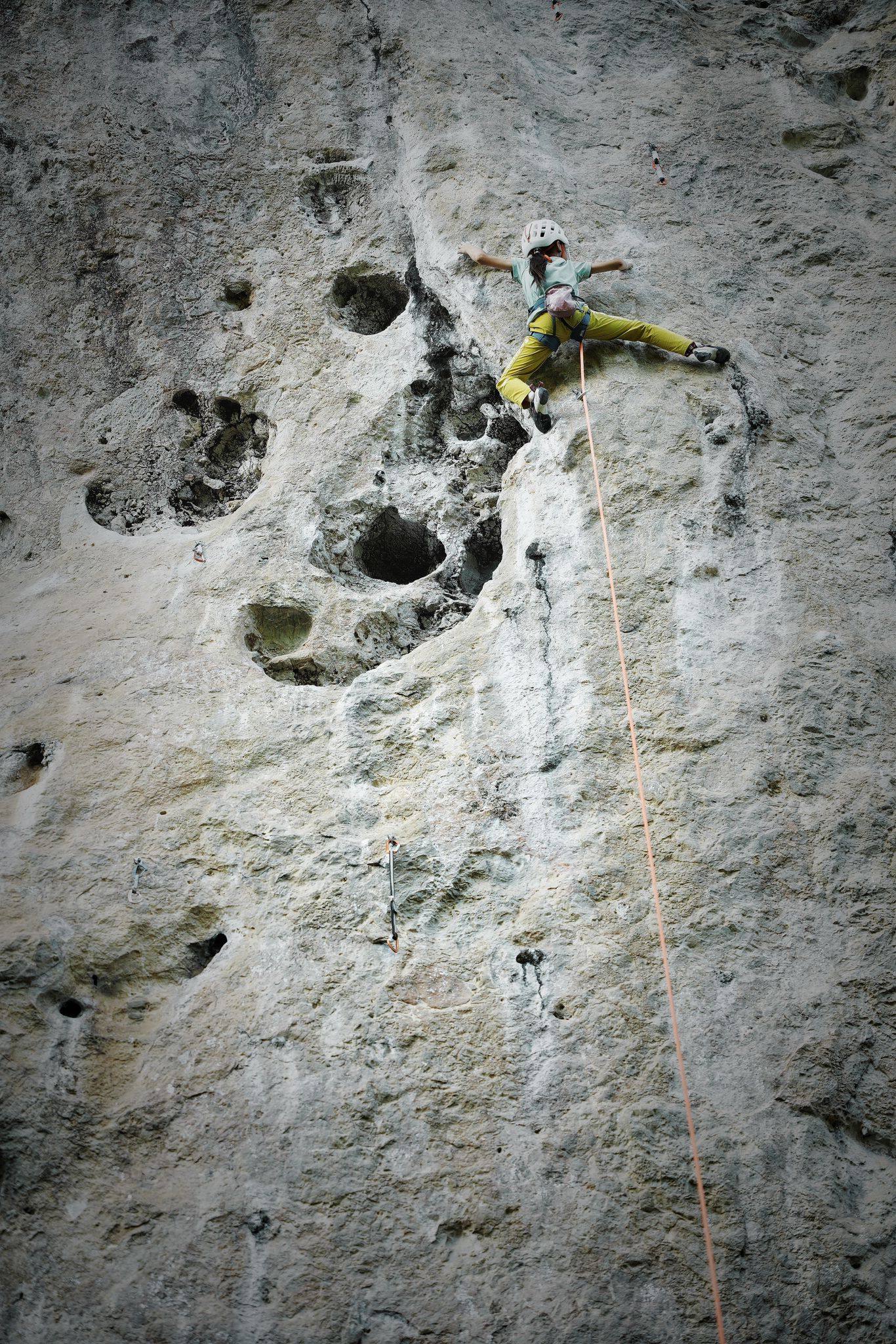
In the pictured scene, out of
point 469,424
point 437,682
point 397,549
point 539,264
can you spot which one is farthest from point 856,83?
point 437,682

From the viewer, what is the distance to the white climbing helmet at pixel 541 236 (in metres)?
5.09

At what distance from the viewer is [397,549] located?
575cm

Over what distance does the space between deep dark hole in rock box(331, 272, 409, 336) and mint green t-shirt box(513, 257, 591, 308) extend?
4.69ft

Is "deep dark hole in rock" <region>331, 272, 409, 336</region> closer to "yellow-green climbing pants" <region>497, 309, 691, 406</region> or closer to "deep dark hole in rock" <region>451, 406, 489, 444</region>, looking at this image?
"deep dark hole in rock" <region>451, 406, 489, 444</region>

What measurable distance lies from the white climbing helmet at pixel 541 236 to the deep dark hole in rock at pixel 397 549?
1.55 meters

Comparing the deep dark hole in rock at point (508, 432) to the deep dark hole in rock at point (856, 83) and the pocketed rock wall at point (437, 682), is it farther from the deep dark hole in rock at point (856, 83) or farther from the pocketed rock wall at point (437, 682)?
the deep dark hole in rock at point (856, 83)

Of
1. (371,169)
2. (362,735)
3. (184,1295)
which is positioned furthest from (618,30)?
(184,1295)

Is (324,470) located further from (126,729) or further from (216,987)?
(216,987)

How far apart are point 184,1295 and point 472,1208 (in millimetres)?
1010

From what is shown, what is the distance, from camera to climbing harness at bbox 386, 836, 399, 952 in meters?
3.90

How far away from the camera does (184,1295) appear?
3.29 meters

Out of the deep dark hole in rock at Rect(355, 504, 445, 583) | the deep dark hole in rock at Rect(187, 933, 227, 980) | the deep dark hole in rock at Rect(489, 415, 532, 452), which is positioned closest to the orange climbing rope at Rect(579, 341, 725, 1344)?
the deep dark hole in rock at Rect(489, 415, 532, 452)

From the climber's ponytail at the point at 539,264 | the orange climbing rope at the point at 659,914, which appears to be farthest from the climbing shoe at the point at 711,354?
the climber's ponytail at the point at 539,264

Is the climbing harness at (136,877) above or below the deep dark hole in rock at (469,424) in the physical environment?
below
